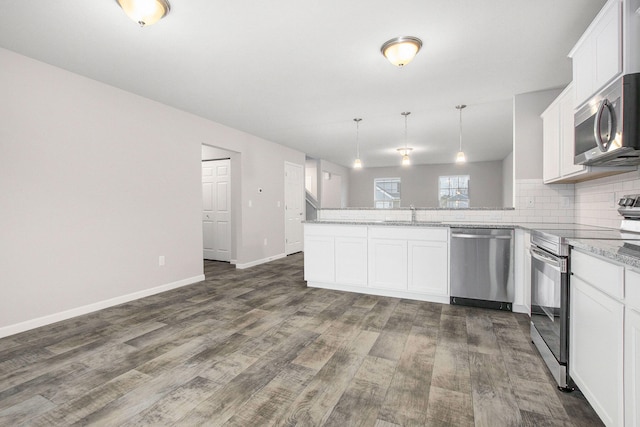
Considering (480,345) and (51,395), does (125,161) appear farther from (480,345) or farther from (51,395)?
(480,345)

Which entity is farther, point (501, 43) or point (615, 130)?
point (501, 43)

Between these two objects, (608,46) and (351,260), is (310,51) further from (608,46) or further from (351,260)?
(351,260)

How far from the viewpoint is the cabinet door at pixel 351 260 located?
3.94 m

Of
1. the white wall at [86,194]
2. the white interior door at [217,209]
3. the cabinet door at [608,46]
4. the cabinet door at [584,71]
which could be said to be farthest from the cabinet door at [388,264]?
the white interior door at [217,209]

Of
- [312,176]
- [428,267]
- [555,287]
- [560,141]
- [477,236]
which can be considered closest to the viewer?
[555,287]

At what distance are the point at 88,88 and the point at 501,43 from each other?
4.10 metres

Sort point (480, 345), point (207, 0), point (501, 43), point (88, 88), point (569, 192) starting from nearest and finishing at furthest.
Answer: point (207, 0) → point (480, 345) → point (501, 43) → point (88, 88) → point (569, 192)

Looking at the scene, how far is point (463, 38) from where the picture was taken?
2.62m

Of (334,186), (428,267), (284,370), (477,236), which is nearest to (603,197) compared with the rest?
(477,236)

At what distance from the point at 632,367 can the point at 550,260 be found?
91cm

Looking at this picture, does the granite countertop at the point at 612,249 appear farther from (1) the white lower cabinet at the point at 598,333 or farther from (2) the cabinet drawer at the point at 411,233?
(2) the cabinet drawer at the point at 411,233

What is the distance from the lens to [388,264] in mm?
3797

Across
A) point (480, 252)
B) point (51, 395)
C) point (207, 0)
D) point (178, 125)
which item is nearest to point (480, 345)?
point (480, 252)

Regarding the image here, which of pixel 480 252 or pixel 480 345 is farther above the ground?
pixel 480 252
